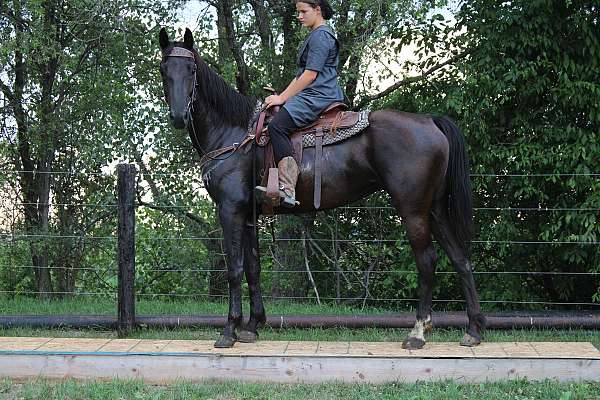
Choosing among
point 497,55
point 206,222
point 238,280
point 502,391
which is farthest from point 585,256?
point 206,222

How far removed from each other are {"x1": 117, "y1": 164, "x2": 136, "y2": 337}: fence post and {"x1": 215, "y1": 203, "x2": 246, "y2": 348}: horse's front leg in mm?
1165

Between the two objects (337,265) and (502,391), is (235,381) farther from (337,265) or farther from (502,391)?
(337,265)

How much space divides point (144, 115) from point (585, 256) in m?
5.69

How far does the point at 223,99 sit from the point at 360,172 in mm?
1150

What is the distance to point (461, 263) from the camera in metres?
5.63

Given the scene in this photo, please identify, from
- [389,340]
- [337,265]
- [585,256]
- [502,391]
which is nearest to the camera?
[502,391]

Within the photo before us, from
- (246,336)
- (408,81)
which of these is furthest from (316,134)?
(408,81)

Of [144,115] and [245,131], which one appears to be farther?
[144,115]

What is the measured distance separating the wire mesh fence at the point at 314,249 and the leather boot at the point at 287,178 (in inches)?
74.6

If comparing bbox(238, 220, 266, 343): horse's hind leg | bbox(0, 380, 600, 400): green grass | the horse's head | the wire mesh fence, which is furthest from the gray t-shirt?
the wire mesh fence

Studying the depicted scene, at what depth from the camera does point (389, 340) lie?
21.1ft

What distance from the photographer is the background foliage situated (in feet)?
26.6

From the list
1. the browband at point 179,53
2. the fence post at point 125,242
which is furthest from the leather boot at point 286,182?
the fence post at point 125,242

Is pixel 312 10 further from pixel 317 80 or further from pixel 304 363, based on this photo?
pixel 304 363
